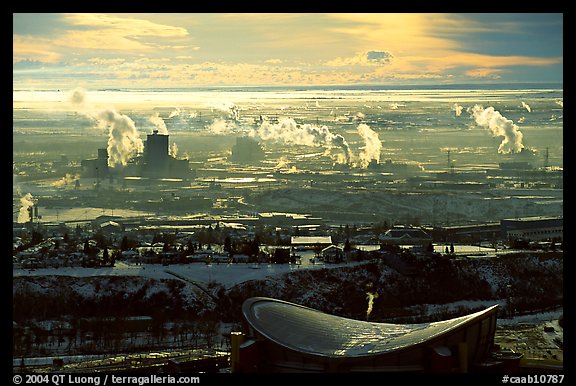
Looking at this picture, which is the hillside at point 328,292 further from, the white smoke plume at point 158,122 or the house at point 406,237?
the white smoke plume at point 158,122

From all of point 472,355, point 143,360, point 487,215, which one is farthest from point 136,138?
point 472,355

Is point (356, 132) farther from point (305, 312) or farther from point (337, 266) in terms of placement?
point (305, 312)

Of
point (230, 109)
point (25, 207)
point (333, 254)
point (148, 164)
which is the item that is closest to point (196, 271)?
point (333, 254)

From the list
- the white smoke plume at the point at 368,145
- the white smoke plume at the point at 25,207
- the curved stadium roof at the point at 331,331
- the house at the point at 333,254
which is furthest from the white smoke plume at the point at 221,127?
the curved stadium roof at the point at 331,331

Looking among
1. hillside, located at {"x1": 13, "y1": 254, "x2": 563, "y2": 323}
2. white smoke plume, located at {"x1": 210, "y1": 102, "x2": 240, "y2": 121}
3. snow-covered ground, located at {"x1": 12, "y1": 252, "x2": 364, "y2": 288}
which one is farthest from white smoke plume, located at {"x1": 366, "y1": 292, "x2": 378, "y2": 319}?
white smoke plume, located at {"x1": 210, "y1": 102, "x2": 240, "y2": 121}

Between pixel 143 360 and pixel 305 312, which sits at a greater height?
pixel 305 312

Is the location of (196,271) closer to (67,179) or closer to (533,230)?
(533,230)
